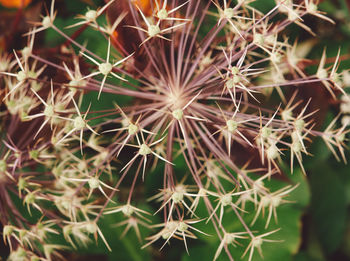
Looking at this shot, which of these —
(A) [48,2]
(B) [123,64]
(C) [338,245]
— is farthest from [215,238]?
(A) [48,2]

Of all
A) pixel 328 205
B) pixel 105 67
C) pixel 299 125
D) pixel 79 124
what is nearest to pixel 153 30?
pixel 105 67

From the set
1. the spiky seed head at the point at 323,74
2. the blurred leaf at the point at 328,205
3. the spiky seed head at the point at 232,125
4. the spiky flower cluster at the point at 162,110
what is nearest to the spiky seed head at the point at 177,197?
the spiky flower cluster at the point at 162,110

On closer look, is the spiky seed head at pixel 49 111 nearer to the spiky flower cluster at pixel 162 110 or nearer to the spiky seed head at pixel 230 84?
the spiky flower cluster at pixel 162 110

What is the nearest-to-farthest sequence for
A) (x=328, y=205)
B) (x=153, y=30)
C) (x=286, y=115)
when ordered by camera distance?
(x=153, y=30) → (x=286, y=115) → (x=328, y=205)

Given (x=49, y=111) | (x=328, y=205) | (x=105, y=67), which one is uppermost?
(x=105, y=67)

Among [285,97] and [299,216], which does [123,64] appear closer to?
[285,97]

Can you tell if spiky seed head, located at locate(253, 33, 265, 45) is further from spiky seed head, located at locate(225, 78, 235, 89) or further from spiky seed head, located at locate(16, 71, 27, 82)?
spiky seed head, located at locate(16, 71, 27, 82)

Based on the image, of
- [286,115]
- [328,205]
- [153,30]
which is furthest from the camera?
[328,205]

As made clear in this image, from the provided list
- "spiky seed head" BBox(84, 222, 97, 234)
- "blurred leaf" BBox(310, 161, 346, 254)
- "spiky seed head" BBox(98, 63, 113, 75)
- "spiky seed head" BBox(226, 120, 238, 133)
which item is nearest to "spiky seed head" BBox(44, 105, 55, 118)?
"spiky seed head" BBox(98, 63, 113, 75)

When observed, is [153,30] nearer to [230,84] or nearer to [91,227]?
[230,84]

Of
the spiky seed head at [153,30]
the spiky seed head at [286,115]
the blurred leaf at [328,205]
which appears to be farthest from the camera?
the blurred leaf at [328,205]

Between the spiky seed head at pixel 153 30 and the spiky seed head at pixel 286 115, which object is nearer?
the spiky seed head at pixel 153 30
